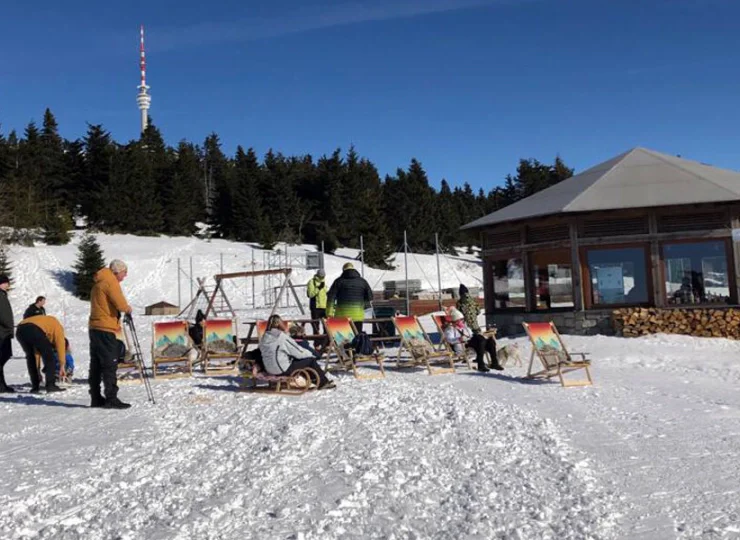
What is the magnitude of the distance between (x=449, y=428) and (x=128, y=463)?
2.83m

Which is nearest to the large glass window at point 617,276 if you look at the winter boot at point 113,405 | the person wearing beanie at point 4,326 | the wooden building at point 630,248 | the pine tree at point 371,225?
the wooden building at point 630,248

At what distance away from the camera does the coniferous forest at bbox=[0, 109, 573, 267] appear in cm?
4741

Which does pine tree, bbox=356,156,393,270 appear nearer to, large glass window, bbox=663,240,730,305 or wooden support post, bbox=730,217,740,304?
large glass window, bbox=663,240,730,305

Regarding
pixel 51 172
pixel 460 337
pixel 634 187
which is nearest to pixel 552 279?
pixel 634 187

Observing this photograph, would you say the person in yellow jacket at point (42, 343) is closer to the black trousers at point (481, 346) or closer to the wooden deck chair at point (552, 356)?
the black trousers at point (481, 346)

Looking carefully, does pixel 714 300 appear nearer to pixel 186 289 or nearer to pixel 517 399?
pixel 517 399

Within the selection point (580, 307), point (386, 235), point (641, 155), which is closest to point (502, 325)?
point (580, 307)

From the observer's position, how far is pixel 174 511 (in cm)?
406

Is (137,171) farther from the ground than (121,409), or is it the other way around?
(137,171)

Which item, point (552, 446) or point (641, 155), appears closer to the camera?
point (552, 446)

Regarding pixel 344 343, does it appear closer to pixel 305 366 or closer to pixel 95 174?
pixel 305 366

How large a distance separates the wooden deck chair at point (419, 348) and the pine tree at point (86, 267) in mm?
27729

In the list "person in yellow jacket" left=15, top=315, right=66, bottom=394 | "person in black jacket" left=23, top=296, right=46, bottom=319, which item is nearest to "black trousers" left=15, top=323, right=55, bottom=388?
"person in yellow jacket" left=15, top=315, right=66, bottom=394

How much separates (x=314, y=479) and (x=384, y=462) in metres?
0.62
